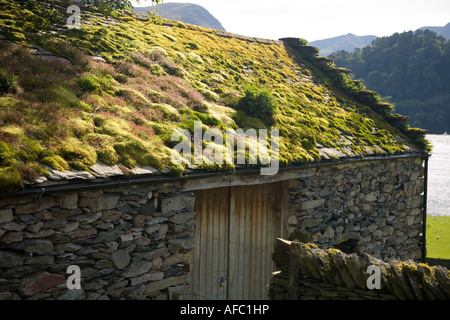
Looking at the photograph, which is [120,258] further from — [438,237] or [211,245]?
[438,237]

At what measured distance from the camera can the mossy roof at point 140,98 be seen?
18.0ft

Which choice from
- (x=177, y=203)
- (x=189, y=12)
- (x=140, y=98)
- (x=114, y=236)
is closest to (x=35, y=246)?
(x=114, y=236)

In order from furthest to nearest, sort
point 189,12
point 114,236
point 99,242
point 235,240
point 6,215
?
point 189,12, point 235,240, point 114,236, point 99,242, point 6,215

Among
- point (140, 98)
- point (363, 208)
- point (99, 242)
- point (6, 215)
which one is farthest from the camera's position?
point (363, 208)

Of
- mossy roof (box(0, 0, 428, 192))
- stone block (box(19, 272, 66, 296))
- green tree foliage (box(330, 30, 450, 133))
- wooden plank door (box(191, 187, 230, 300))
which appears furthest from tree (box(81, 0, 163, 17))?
green tree foliage (box(330, 30, 450, 133))

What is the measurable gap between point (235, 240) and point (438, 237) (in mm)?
12989

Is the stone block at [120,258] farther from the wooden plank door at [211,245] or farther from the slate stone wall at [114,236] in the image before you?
the wooden plank door at [211,245]

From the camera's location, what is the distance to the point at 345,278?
5.25 m

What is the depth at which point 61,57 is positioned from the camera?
7.29 meters

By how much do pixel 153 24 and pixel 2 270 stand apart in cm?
727

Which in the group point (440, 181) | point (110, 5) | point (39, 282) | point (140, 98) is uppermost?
point (110, 5)

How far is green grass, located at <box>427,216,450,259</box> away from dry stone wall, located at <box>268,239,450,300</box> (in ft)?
35.5

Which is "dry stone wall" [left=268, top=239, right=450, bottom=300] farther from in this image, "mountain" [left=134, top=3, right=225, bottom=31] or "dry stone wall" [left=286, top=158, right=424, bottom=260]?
"mountain" [left=134, top=3, right=225, bottom=31]

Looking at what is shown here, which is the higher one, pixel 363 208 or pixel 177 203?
pixel 177 203
